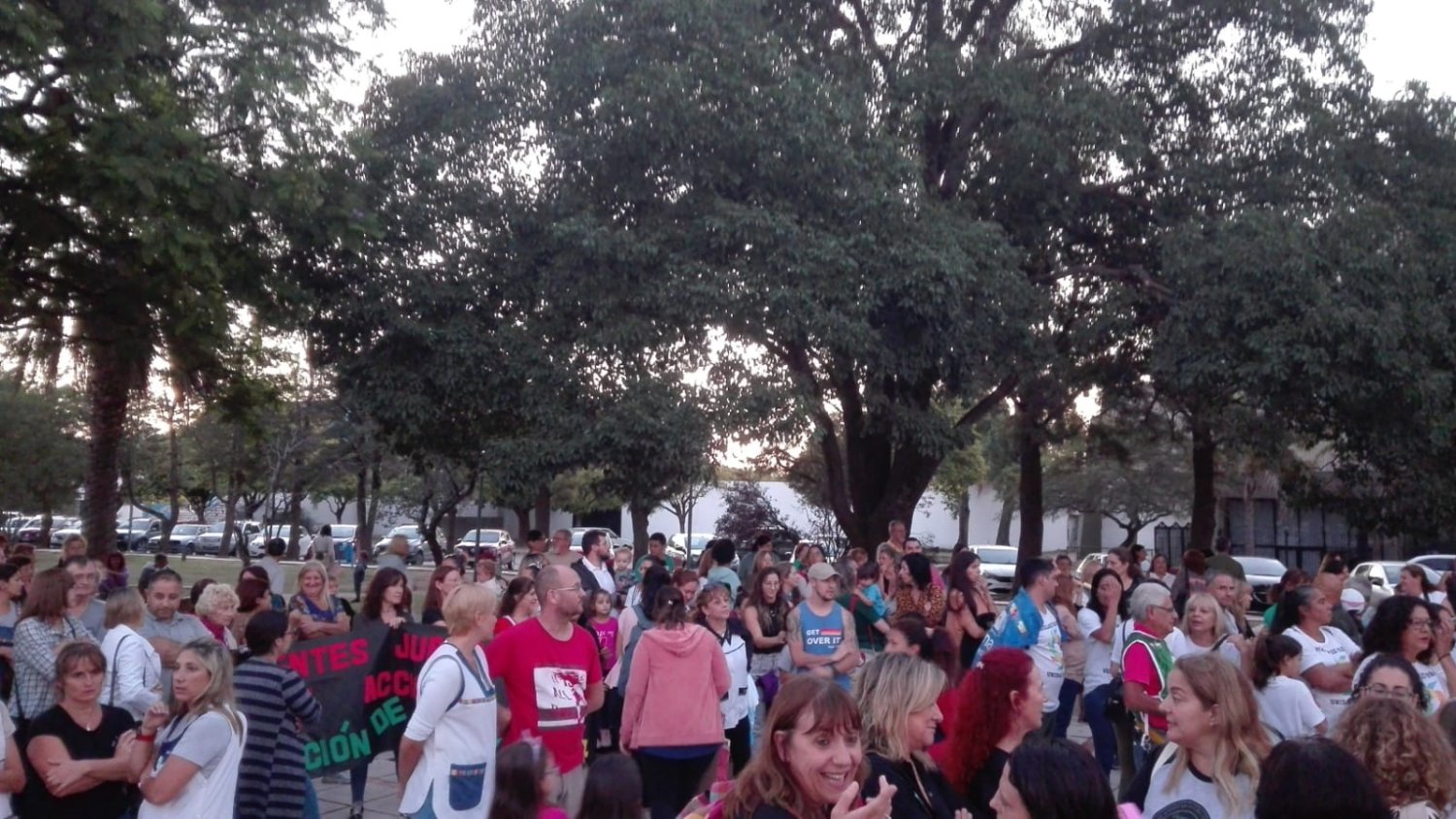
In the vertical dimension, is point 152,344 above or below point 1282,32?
below

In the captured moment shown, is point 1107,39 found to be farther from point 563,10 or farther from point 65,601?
point 65,601

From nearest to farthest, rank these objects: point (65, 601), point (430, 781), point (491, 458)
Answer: point (430, 781) < point (65, 601) < point (491, 458)

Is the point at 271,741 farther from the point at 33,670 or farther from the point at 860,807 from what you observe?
the point at 860,807

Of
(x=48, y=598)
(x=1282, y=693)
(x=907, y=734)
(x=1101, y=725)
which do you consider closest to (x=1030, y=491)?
(x=1101, y=725)

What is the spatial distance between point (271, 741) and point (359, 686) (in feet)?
5.88

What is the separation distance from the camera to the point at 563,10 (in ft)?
57.1

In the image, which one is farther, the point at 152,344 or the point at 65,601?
the point at 152,344

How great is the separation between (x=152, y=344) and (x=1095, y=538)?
53194mm

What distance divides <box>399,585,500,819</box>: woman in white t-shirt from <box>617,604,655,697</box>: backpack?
242cm

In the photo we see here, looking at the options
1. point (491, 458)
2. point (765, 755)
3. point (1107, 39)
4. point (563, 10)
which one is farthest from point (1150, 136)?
point (765, 755)

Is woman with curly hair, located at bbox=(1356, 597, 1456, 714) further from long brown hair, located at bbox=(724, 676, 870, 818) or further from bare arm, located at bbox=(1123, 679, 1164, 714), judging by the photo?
long brown hair, located at bbox=(724, 676, 870, 818)

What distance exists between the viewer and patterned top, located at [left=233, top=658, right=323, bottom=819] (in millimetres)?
5809

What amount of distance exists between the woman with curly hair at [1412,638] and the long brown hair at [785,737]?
13.7 feet

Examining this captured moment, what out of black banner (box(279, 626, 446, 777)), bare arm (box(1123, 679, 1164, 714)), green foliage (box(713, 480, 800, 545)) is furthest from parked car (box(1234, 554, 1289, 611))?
black banner (box(279, 626, 446, 777))
